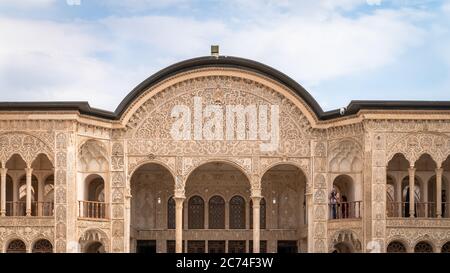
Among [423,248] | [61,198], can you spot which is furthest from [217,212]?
[423,248]

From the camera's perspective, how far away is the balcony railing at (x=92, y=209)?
43.2 meters

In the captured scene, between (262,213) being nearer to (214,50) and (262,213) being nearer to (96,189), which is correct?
(96,189)

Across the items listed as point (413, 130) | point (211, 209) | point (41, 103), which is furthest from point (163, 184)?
point (413, 130)

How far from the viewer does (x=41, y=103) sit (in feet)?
136

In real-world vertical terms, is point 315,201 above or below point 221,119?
below

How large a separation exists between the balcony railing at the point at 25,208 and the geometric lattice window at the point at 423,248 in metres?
16.0

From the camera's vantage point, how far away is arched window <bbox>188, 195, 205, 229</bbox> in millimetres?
48469

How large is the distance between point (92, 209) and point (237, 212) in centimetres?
810

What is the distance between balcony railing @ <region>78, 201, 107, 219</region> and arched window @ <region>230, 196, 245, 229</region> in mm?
7239

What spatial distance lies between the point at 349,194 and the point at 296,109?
4.75 m

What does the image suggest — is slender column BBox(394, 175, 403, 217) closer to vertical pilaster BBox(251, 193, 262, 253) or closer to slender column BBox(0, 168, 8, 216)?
vertical pilaster BBox(251, 193, 262, 253)

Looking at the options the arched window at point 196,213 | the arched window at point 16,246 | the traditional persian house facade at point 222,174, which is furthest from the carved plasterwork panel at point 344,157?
the arched window at point 16,246
